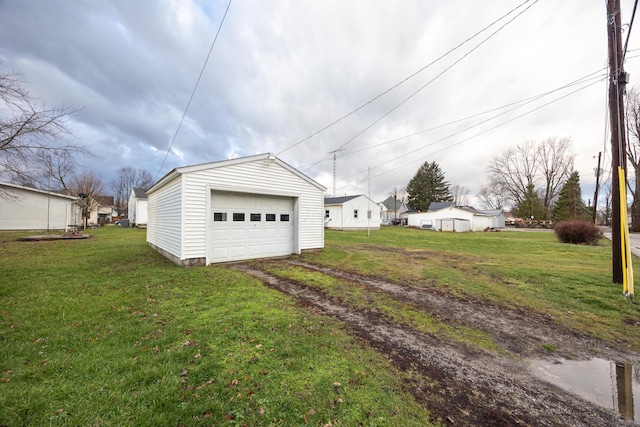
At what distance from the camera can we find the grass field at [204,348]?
82.0 inches

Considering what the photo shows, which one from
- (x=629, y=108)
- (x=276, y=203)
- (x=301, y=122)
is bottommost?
(x=276, y=203)

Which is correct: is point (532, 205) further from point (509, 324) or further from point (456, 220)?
point (509, 324)

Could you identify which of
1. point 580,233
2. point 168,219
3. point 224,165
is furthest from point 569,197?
point 168,219

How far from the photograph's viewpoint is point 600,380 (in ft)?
8.78

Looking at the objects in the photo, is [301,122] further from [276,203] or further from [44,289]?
[44,289]

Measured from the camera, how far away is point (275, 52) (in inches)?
412

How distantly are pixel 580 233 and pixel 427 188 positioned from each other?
118 feet

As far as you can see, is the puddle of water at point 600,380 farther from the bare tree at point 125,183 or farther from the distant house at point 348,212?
the bare tree at point 125,183

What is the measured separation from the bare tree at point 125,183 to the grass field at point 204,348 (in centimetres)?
5093

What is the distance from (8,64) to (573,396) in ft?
45.9

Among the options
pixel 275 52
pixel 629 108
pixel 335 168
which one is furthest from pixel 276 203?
pixel 629 108

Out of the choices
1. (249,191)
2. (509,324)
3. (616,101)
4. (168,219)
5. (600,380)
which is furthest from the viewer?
(168,219)

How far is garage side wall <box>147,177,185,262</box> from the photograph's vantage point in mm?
7926

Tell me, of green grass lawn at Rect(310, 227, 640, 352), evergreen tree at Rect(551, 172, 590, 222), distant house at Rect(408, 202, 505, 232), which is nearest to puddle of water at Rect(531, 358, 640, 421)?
green grass lawn at Rect(310, 227, 640, 352)
